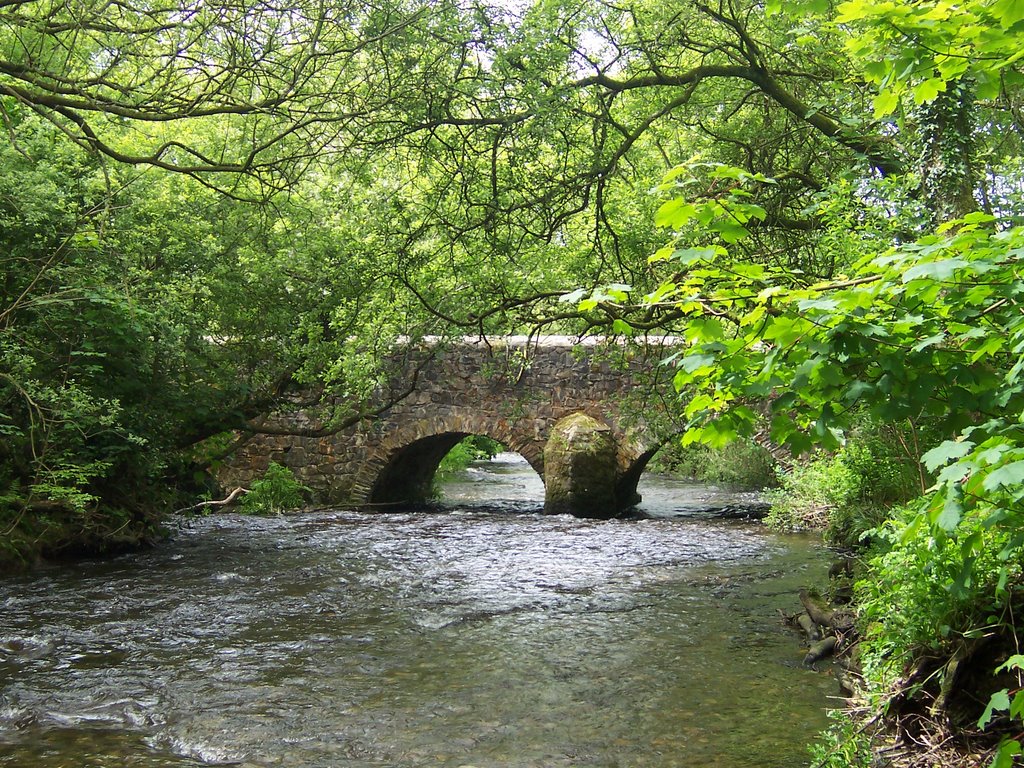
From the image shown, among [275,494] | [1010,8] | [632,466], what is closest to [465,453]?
[275,494]

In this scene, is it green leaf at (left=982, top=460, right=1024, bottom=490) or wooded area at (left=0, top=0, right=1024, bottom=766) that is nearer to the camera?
green leaf at (left=982, top=460, right=1024, bottom=490)

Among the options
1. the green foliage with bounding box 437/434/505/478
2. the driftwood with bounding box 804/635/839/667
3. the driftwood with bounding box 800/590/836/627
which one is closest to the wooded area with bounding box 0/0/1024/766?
the driftwood with bounding box 804/635/839/667

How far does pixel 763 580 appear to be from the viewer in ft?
26.3

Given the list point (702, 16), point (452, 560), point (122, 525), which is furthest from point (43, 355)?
point (702, 16)

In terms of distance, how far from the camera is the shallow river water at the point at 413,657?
4227mm

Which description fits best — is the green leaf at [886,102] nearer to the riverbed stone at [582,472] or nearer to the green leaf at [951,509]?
the green leaf at [951,509]

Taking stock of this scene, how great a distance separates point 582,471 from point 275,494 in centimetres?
490

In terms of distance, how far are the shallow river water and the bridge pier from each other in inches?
107

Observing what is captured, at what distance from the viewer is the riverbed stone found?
42.4ft

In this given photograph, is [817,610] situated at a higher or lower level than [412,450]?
lower

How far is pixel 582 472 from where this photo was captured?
12961 millimetres

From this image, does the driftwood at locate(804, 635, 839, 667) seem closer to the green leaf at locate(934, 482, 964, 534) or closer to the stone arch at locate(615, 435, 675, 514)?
the green leaf at locate(934, 482, 964, 534)

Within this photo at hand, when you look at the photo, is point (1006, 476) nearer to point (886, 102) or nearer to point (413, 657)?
point (886, 102)

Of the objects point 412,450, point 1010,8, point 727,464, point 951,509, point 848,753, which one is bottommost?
point 848,753
